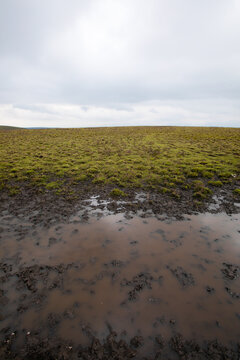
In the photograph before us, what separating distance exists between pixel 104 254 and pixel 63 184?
9724mm

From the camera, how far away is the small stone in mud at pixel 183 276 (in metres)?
6.03

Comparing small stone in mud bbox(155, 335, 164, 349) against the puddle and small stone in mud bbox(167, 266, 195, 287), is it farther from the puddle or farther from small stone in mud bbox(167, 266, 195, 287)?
small stone in mud bbox(167, 266, 195, 287)

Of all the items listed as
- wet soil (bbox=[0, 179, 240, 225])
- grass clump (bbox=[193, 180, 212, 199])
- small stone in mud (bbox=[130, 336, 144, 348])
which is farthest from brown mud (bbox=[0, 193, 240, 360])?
grass clump (bbox=[193, 180, 212, 199])

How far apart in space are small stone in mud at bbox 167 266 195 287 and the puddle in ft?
0.13

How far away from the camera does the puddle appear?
4801 millimetres

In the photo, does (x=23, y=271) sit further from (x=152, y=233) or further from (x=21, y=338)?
(x=152, y=233)

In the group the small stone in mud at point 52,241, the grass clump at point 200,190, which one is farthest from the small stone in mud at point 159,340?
the grass clump at point 200,190

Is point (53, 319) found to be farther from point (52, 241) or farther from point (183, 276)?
point (183, 276)

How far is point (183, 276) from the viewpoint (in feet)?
20.6

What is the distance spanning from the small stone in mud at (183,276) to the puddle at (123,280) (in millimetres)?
38

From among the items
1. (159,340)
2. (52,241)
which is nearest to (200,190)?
(159,340)

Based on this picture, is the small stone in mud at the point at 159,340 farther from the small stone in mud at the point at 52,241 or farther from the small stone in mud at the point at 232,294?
the small stone in mud at the point at 52,241

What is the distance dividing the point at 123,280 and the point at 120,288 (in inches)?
13.1

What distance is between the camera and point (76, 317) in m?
4.99
